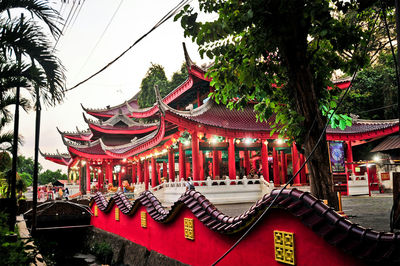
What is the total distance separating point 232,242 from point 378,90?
89.8 ft

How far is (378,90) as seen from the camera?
2792 cm

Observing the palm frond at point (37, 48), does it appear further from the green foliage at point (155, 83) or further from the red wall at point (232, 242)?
the green foliage at point (155, 83)

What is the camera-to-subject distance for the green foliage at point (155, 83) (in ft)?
126

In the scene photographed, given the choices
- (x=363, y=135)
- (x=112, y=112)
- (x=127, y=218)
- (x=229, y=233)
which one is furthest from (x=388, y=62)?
(x=112, y=112)

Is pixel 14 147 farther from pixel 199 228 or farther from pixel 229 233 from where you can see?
pixel 229 233

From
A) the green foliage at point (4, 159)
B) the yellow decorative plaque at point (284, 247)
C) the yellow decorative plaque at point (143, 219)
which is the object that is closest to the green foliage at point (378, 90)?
the yellow decorative plaque at point (143, 219)

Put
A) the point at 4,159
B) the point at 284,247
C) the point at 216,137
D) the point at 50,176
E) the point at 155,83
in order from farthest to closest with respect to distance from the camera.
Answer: the point at 50,176 < the point at 155,83 < the point at 216,137 < the point at 4,159 < the point at 284,247

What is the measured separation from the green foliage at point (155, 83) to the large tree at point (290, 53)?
107 feet

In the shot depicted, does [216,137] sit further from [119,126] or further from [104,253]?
[119,126]

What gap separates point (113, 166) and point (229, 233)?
30.5 metres

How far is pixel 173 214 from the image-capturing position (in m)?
7.17

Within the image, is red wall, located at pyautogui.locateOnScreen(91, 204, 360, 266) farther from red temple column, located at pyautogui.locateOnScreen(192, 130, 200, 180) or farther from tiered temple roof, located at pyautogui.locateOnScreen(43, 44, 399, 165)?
tiered temple roof, located at pyautogui.locateOnScreen(43, 44, 399, 165)

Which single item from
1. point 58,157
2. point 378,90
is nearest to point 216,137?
point 378,90

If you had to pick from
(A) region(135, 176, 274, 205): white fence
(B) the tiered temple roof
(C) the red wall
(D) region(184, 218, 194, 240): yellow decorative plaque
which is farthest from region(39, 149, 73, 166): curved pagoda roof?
(D) region(184, 218, 194, 240): yellow decorative plaque
